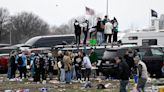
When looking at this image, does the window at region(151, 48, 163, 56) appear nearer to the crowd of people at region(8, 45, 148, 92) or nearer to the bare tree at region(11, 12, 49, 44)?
the crowd of people at region(8, 45, 148, 92)

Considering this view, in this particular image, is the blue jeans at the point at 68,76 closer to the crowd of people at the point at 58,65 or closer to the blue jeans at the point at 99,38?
the crowd of people at the point at 58,65

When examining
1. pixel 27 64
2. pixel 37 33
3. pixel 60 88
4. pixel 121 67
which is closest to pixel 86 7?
pixel 27 64

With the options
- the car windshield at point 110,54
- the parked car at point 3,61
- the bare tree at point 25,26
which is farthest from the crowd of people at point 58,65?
the bare tree at point 25,26

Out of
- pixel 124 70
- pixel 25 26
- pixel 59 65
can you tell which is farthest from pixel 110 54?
pixel 25 26

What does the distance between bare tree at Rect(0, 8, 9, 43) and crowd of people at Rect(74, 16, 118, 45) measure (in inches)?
2923

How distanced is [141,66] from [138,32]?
675 inches

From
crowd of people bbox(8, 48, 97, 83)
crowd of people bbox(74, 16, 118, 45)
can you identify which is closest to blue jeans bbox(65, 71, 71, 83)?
crowd of people bbox(8, 48, 97, 83)

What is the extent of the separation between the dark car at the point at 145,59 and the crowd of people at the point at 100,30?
14.8ft

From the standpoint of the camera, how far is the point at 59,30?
486 ft

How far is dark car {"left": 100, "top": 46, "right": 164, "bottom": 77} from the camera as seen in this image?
26.2 m

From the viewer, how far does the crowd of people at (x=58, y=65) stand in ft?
83.3

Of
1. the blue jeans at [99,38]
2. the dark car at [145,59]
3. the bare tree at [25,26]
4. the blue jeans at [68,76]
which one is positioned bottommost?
the blue jeans at [68,76]

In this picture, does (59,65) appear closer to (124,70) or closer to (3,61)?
(3,61)

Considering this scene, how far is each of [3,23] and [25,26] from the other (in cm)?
551
